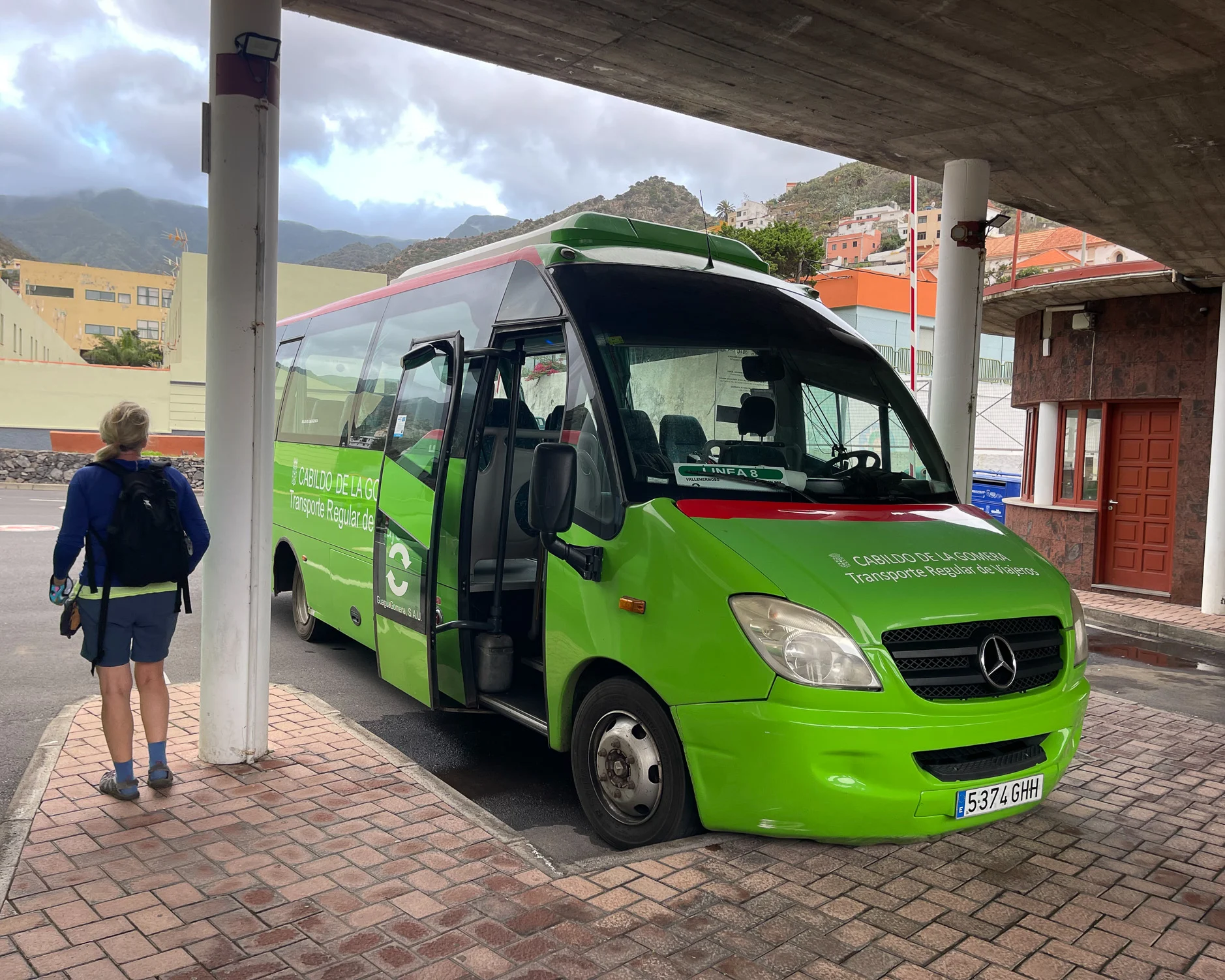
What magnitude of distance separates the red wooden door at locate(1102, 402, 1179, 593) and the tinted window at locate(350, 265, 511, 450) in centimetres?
1195

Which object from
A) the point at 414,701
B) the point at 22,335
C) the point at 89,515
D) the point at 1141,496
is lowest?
the point at 414,701

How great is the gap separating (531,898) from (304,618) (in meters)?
5.75

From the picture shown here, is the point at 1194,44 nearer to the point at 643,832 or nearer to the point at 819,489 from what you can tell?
the point at 819,489

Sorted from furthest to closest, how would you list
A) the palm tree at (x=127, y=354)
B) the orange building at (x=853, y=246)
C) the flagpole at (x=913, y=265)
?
1. the orange building at (x=853, y=246)
2. the palm tree at (x=127, y=354)
3. the flagpole at (x=913, y=265)

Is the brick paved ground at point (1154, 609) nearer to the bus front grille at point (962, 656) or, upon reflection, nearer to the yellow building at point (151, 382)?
the bus front grille at point (962, 656)

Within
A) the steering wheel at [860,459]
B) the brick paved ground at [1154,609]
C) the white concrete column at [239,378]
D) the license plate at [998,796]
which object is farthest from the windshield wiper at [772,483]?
the brick paved ground at [1154,609]

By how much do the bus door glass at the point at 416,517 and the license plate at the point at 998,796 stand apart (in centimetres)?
291

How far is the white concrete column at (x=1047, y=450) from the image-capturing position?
16.4m

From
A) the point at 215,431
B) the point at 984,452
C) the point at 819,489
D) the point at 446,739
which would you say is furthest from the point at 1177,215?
the point at 984,452

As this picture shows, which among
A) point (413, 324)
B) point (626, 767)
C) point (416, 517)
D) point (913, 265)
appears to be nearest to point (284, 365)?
point (413, 324)

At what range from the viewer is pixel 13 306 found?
53344 mm

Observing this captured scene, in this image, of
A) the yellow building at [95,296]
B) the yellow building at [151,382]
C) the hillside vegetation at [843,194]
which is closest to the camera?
the yellow building at [151,382]

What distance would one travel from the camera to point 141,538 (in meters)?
4.42

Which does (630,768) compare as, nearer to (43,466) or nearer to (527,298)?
(527,298)
